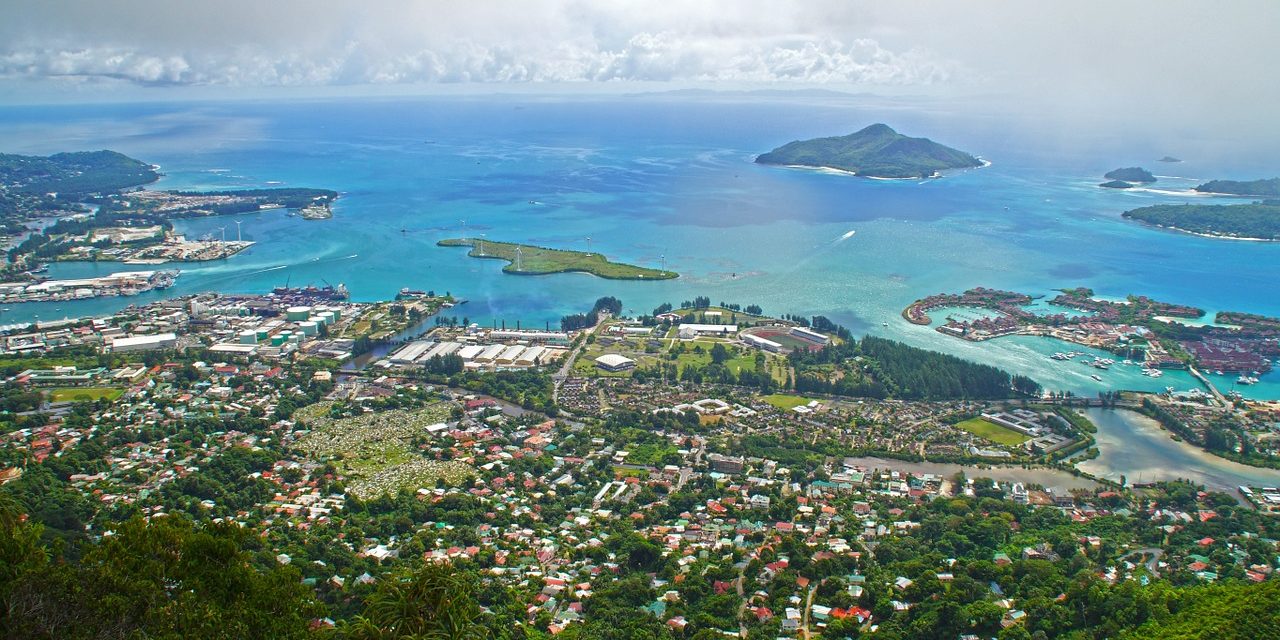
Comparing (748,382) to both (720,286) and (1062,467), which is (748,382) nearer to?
(1062,467)

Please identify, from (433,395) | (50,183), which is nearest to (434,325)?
(433,395)

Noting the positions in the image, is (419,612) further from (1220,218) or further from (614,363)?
(1220,218)

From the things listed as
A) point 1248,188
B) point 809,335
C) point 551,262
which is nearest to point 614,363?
point 809,335

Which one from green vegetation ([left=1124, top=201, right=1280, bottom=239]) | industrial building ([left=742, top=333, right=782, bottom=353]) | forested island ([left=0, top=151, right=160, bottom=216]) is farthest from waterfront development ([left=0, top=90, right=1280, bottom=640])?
forested island ([left=0, top=151, right=160, bottom=216])

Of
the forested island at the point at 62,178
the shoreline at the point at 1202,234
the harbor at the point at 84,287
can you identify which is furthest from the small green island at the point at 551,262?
the shoreline at the point at 1202,234

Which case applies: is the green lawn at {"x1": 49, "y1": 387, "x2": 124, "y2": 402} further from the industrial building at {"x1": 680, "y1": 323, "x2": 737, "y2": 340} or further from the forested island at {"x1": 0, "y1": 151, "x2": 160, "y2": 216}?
the forested island at {"x1": 0, "y1": 151, "x2": 160, "y2": 216}
